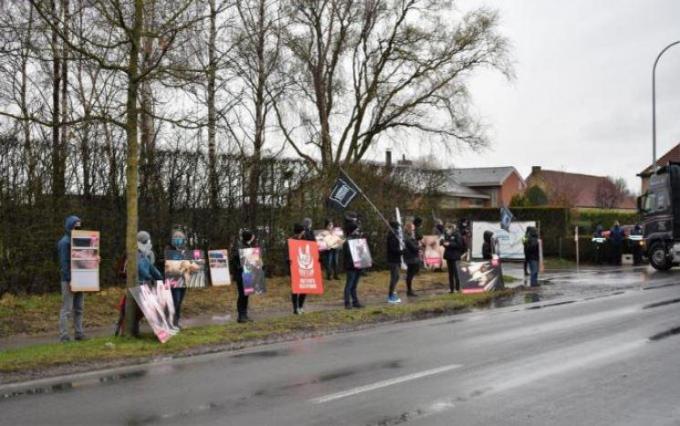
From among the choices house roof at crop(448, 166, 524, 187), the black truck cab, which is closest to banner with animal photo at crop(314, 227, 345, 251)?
the black truck cab

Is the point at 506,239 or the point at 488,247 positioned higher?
the point at 506,239

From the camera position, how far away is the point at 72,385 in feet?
30.6

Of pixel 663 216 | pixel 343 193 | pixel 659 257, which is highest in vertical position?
pixel 343 193

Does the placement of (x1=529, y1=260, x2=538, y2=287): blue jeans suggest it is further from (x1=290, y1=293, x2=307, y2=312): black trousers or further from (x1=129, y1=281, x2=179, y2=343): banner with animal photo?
(x1=129, y1=281, x2=179, y2=343): banner with animal photo

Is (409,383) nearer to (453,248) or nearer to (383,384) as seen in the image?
(383,384)

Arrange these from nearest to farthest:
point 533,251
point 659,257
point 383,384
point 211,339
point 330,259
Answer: point 383,384 < point 211,339 < point 533,251 < point 330,259 < point 659,257

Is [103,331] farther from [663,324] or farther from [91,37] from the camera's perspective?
[663,324]

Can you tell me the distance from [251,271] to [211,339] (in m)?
2.78

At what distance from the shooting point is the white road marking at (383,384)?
807cm

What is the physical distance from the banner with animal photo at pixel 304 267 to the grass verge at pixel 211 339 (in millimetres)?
614

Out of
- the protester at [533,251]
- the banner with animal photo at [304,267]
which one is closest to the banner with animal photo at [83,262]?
the banner with animal photo at [304,267]

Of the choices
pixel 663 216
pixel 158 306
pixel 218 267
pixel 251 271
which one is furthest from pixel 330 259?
pixel 663 216

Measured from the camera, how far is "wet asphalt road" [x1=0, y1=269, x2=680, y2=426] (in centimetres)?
730

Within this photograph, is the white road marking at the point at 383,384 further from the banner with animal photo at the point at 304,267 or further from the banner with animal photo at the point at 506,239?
the banner with animal photo at the point at 506,239
